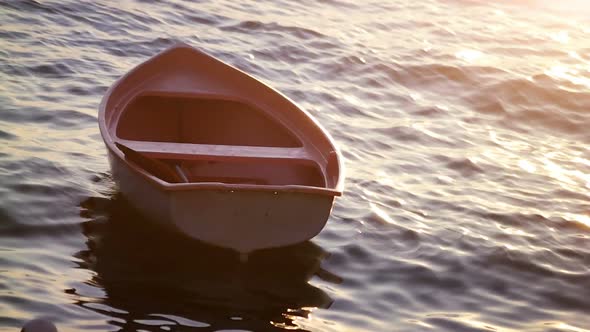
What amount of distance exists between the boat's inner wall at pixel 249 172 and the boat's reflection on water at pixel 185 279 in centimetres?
64

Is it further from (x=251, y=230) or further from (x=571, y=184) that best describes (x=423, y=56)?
(x=251, y=230)

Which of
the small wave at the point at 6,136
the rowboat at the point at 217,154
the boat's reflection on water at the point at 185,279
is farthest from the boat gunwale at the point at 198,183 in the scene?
the small wave at the point at 6,136

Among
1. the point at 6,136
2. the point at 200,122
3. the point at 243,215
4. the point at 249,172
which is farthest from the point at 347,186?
the point at 6,136

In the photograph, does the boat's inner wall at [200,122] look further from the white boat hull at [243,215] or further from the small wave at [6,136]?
the white boat hull at [243,215]

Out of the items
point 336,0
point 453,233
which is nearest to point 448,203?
point 453,233

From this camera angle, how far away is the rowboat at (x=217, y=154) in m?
6.50

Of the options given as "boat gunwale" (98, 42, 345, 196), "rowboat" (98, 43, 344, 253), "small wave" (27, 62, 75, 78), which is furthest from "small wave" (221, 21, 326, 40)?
"boat gunwale" (98, 42, 345, 196)

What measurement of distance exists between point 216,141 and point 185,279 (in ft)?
7.78

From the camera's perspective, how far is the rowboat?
6.50 meters

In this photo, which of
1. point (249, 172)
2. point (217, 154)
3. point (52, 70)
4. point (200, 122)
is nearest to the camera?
point (217, 154)

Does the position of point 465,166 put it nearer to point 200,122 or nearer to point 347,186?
point 347,186

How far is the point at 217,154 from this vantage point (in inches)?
301

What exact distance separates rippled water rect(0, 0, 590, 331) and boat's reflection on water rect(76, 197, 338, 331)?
0.06ft

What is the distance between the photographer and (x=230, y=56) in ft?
42.9
